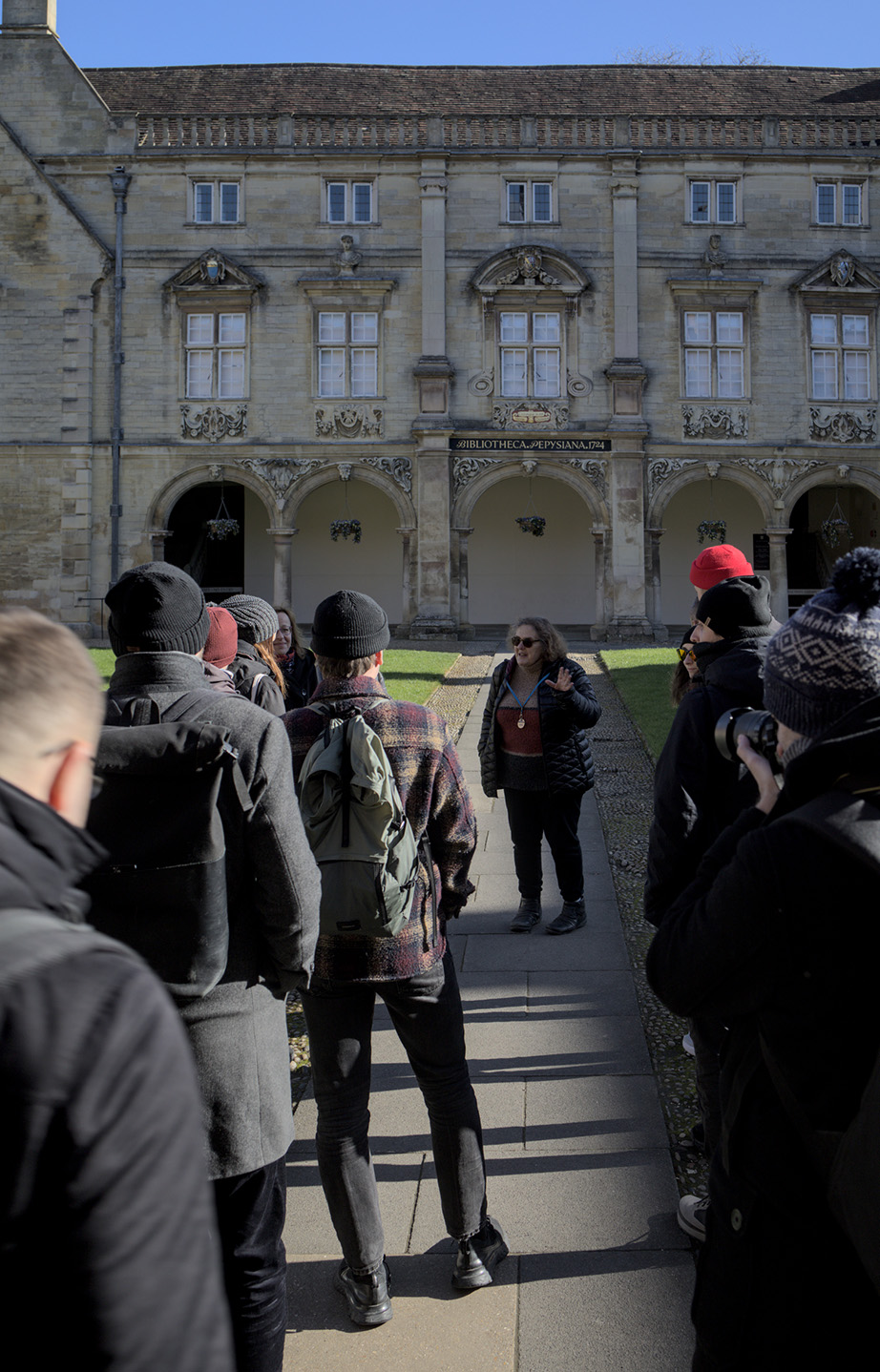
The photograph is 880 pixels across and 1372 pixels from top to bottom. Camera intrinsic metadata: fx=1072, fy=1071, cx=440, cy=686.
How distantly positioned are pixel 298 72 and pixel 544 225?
8.46 metres

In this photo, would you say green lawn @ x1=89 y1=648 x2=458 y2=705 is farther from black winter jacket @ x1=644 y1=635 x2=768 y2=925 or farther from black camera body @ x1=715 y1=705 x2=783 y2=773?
black camera body @ x1=715 y1=705 x2=783 y2=773

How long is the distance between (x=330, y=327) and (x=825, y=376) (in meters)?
11.6

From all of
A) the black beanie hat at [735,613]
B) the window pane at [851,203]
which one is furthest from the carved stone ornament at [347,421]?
the black beanie hat at [735,613]

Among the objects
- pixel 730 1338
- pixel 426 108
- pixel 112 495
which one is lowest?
pixel 730 1338

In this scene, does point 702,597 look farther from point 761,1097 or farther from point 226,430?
point 226,430

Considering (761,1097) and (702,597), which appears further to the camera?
(702,597)

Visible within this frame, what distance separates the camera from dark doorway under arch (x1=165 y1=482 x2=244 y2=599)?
27.8m

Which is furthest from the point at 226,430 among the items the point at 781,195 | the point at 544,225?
the point at 781,195

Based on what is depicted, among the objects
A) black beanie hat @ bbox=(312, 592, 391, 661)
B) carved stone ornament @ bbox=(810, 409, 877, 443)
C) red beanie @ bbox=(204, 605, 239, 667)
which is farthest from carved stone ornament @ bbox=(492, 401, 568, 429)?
black beanie hat @ bbox=(312, 592, 391, 661)

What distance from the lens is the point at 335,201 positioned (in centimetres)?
2494

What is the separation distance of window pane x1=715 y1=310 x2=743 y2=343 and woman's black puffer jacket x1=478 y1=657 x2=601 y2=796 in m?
21.1

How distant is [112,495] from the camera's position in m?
24.9

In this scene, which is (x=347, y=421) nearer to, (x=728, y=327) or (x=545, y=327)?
(x=545, y=327)

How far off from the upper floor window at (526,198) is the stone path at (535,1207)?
901 inches
